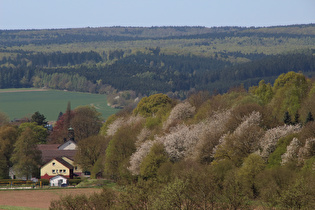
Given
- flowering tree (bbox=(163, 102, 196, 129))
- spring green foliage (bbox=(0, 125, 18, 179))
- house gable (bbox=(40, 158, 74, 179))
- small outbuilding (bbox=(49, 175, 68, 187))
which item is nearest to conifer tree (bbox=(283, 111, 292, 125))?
flowering tree (bbox=(163, 102, 196, 129))

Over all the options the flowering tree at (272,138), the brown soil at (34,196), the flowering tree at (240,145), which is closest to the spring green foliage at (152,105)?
the brown soil at (34,196)

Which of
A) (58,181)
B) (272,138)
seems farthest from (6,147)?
(272,138)

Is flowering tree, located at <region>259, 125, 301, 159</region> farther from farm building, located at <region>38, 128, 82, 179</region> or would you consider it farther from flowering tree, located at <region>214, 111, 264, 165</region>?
farm building, located at <region>38, 128, 82, 179</region>

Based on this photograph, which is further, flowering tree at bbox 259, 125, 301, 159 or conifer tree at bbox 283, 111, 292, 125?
conifer tree at bbox 283, 111, 292, 125

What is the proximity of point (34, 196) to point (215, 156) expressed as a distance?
25302mm

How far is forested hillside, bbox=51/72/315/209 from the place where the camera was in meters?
→ 56.9

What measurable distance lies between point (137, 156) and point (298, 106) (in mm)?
23813

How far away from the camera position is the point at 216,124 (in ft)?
304

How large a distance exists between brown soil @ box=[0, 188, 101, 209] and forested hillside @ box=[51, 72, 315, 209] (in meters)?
6.65

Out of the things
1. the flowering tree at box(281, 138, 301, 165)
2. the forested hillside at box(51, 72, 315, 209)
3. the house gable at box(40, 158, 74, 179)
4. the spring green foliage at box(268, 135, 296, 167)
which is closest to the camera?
the forested hillside at box(51, 72, 315, 209)

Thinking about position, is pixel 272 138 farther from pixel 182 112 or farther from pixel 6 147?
pixel 6 147

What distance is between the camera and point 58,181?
104688mm

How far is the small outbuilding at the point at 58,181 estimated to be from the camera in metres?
104

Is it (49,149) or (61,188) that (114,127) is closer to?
(49,149)
